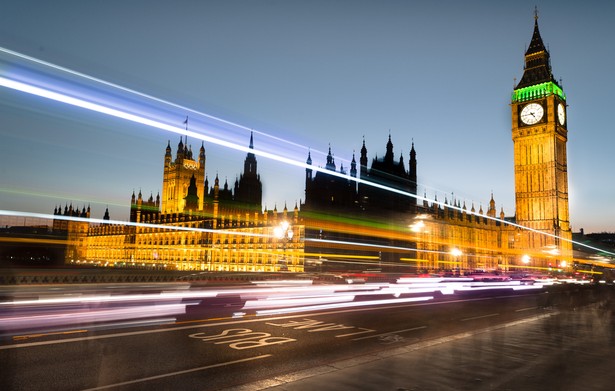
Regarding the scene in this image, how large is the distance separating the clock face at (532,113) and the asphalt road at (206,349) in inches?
3536

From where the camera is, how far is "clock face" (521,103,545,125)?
93688 mm

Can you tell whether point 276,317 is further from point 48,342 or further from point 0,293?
point 0,293

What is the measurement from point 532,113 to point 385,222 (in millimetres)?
43254

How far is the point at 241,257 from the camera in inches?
3597

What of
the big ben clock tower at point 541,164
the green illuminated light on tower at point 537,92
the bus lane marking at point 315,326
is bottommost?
the bus lane marking at point 315,326

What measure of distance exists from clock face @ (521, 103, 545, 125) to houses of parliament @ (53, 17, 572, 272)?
192mm

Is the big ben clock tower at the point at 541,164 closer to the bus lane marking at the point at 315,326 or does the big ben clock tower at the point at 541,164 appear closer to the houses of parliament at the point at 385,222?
the houses of parliament at the point at 385,222

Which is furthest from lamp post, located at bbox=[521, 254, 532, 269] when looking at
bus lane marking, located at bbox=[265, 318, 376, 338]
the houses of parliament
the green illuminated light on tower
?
bus lane marking, located at bbox=[265, 318, 376, 338]

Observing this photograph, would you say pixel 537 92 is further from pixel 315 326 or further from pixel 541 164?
pixel 315 326

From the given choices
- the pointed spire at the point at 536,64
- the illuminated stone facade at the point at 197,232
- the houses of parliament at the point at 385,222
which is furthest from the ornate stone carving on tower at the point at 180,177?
the pointed spire at the point at 536,64

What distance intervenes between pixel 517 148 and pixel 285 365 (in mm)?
99367

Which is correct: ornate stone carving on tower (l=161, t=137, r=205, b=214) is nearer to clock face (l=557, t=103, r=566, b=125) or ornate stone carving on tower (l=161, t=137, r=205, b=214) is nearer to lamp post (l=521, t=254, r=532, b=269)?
lamp post (l=521, t=254, r=532, b=269)

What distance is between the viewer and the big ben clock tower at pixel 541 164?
298 ft

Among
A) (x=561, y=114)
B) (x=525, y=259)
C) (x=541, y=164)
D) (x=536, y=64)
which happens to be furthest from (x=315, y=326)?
(x=536, y=64)
